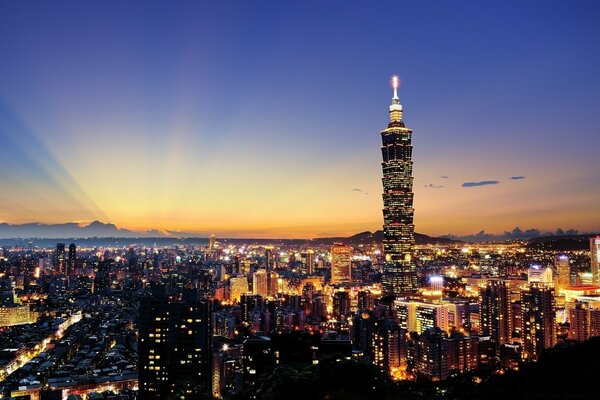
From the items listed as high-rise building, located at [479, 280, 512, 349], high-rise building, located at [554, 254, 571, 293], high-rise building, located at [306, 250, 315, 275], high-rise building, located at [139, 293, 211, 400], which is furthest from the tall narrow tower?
high-rise building, located at [139, 293, 211, 400]

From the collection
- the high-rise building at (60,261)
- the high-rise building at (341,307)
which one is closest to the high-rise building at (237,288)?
the high-rise building at (341,307)

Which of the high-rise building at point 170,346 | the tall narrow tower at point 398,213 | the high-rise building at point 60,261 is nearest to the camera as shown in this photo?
the high-rise building at point 170,346

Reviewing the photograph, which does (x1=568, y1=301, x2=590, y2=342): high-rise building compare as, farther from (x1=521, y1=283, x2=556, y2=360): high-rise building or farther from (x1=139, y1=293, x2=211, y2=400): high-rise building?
(x1=139, y1=293, x2=211, y2=400): high-rise building

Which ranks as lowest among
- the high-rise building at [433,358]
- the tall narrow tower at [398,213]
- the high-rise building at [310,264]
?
the high-rise building at [433,358]

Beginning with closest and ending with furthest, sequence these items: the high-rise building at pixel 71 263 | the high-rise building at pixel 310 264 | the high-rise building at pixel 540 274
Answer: the high-rise building at pixel 540 274 < the high-rise building at pixel 71 263 < the high-rise building at pixel 310 264

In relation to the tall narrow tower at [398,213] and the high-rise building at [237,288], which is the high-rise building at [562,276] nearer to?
the tall narrow tower at [398,213]

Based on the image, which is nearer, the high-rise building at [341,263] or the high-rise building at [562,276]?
the high-rise building at [562,276]
